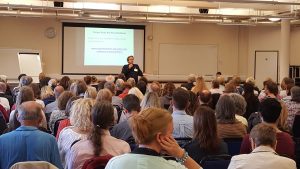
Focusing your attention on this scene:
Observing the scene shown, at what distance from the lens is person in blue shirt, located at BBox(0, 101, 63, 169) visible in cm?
348

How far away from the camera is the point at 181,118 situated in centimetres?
521

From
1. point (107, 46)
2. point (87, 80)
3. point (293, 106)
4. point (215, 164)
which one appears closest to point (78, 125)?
point (215, 164)

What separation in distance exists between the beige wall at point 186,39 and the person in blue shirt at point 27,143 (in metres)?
12.1

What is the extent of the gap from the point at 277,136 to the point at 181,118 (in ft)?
4.13

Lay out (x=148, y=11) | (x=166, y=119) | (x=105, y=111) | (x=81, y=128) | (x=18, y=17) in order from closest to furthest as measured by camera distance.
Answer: (x=166, y=119) → (x=105, y=111) → (x=81, y=128) → (x=148, y=11) → (x=18, y=17)

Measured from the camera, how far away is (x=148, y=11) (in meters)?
13.8

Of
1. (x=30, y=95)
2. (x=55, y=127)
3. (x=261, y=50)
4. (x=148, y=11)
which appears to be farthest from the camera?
(x=261, y=50)

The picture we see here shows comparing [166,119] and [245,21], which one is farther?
[245,21]

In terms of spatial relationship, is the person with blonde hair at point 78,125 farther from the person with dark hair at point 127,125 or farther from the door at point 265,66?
the door at point 265,66

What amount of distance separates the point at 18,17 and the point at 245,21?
25.3ft

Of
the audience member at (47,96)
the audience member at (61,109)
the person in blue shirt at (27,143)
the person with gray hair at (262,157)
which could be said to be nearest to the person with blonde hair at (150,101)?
the audience member at (61,109)

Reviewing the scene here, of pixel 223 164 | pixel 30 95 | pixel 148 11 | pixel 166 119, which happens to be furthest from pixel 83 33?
pixel 166 119

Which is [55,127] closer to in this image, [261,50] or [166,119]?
[166,119]

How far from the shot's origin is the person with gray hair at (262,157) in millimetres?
3137
